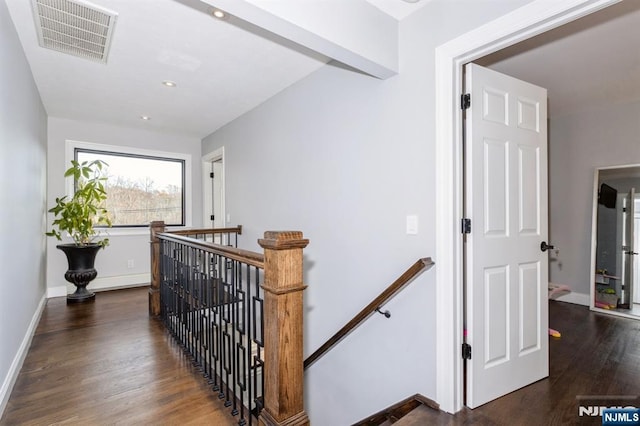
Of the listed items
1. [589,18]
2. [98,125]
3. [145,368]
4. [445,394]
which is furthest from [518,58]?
[98,125]

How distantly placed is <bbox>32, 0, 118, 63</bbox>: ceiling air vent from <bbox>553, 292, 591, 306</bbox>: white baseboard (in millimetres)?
5699

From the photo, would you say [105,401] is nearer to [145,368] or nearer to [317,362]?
[145,368]

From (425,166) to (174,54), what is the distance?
2.29m

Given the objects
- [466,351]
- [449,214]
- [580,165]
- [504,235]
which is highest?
[580,165]

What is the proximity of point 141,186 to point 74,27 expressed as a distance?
3.28 metres

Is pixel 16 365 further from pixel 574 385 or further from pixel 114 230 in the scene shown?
pixel 574 385

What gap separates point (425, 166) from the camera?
2.00 m

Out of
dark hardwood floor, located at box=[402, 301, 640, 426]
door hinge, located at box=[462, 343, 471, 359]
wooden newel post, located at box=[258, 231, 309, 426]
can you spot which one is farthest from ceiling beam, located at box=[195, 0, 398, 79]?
dark hardwood floor, located at box=[402, 301, 640, 426]

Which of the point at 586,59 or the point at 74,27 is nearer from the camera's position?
the point at 74,27

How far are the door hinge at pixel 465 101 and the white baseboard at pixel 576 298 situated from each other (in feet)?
12.0

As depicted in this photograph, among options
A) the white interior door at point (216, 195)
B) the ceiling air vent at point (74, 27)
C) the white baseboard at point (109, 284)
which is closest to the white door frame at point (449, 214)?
the ceiling air vent at point (74, 27)

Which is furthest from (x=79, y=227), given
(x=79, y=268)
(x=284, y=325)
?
(x=284, y=325)

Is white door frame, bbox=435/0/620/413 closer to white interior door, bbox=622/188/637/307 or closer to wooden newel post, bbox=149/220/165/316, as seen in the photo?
wooden newel post, bbox=149/220/165/316

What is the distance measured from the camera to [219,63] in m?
2.89
